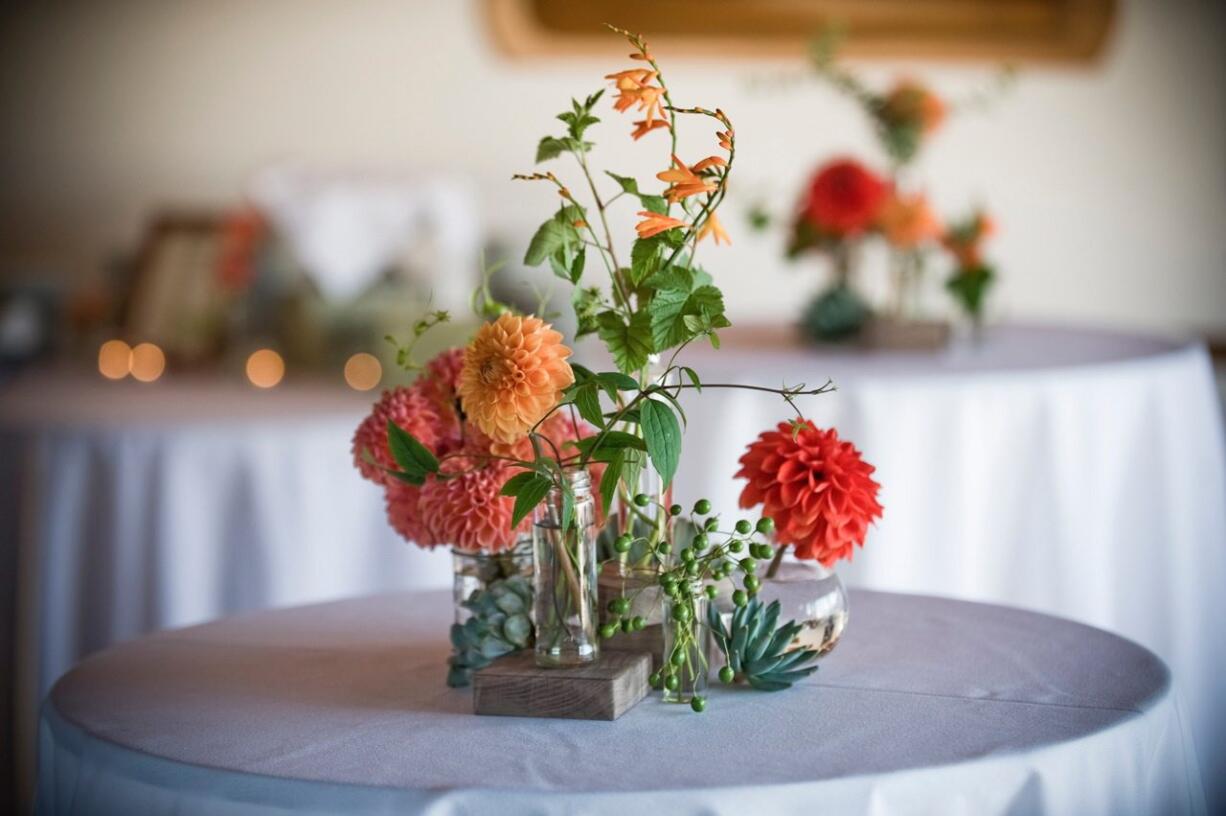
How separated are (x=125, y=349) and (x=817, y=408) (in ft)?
5.47

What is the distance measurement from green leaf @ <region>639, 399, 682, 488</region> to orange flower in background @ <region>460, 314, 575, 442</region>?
65 mm

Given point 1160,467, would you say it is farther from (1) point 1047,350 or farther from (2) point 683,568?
(2) point 683,568

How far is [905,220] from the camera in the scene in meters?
3.13

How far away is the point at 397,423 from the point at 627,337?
0.22 m

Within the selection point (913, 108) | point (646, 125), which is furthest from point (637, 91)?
point (913, 108)

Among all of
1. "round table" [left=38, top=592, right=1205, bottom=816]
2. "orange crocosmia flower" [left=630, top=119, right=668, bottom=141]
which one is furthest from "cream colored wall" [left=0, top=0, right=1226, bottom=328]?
"orange crocosmia flower" [left=630, top=119, right=668, bottom=141]

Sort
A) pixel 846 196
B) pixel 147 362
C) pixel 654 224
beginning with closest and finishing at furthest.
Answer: pixel 654 224
pixel 846 196
pixel 147 362

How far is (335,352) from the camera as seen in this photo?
3258 mm

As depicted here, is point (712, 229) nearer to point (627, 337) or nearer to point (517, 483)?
point (627, 337)

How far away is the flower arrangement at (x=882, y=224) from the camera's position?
3.11 meters

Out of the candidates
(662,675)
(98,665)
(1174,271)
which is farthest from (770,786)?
(1174,271)

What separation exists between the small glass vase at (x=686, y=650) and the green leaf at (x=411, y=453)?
22 cm

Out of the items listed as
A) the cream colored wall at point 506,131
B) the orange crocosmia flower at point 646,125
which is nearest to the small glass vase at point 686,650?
the orange crocosmia flower at point 646,125

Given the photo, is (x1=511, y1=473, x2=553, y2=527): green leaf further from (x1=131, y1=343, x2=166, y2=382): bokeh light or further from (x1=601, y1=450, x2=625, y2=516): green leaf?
(x1=131, y1=343, x2=166, y2=382): bokeh light
